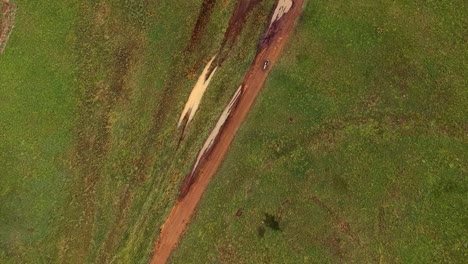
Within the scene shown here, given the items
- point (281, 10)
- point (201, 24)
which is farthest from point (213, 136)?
point (281, 10)

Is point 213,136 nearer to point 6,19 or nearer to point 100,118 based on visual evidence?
point 100,118

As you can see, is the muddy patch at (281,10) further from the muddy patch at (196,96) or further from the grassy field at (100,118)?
the muddy patch at (196,96)

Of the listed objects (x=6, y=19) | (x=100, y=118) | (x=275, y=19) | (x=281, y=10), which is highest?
(x=281, y=10)

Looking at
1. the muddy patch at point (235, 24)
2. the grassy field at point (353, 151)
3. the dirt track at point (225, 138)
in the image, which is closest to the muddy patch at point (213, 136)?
the dirt track at point (225, 138)

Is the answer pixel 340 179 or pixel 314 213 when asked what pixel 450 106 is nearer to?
pixel 340 179

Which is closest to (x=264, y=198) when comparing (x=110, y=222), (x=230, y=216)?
(x=230, y=216)

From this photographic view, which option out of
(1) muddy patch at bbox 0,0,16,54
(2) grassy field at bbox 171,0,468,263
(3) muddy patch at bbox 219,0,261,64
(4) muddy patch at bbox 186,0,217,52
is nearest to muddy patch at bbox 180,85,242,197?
(2) grassy field at bbox 171,0,468,263
